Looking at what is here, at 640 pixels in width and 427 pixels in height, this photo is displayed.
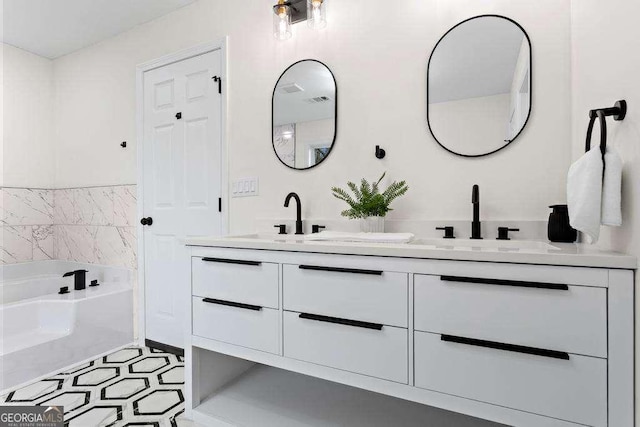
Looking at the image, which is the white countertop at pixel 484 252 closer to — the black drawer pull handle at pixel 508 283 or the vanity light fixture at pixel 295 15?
the black drawer pull handle at pixel 508 283

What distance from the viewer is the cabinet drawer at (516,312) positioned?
95 centimetres

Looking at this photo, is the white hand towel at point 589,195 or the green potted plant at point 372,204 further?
the green potted plant at point 372,204

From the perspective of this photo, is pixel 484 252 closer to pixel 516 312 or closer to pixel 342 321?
pixel 516 312

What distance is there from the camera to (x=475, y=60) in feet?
5.41

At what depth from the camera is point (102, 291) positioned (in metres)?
2.74

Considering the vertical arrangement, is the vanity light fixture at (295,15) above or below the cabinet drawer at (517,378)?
above

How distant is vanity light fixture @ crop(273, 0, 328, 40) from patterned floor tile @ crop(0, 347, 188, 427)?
2.18 m

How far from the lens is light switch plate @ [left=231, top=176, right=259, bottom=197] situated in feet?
7.40

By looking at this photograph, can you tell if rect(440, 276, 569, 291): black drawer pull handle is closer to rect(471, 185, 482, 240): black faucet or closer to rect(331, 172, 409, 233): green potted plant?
rect(471, 185, 482, 240): black faucet

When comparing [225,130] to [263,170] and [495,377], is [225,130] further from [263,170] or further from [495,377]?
[495,377]

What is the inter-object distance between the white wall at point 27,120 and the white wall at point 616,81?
165 inches

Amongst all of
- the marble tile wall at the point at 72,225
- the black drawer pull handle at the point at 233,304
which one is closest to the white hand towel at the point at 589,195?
the black drawer pull handle at the point at 233,304

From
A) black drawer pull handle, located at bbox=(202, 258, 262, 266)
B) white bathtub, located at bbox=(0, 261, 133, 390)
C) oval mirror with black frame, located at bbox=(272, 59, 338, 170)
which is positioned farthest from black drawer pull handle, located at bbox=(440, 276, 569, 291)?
white bathtub, located at bbox=(0, 261, 133, 390)

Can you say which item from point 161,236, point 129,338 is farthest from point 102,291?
point 161,236
